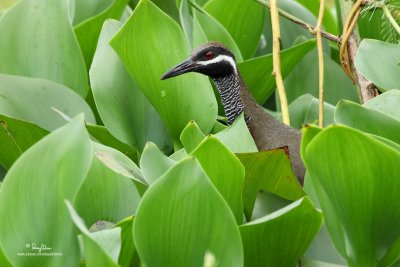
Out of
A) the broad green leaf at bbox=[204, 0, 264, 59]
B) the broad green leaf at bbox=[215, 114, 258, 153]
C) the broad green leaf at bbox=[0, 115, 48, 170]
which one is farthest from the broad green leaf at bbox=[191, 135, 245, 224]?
the broad green leaf at bbox=[204, 0, 264, 59]

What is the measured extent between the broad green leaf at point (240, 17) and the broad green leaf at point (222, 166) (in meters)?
1.48

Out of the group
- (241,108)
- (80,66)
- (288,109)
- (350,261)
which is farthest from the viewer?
(241,108)

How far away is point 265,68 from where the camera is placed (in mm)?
3365

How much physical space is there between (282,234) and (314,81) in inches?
62.9

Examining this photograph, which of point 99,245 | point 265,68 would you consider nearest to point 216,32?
point 265,68

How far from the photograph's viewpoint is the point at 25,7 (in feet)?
10.3

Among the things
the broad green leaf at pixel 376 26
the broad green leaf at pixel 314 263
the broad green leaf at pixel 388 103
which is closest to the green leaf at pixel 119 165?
the broad green leaf at pixel 314 263

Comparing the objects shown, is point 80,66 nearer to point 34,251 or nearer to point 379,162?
point 34,251

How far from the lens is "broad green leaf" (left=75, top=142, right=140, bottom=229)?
90.7 inches

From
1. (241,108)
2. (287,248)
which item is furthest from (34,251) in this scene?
(241,108)

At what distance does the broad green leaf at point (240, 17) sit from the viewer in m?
3.52

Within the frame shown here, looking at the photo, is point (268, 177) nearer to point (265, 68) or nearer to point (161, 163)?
point (161, 163)

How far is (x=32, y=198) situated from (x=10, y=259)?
14 cm

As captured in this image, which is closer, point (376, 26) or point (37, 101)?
point (37, 101)
